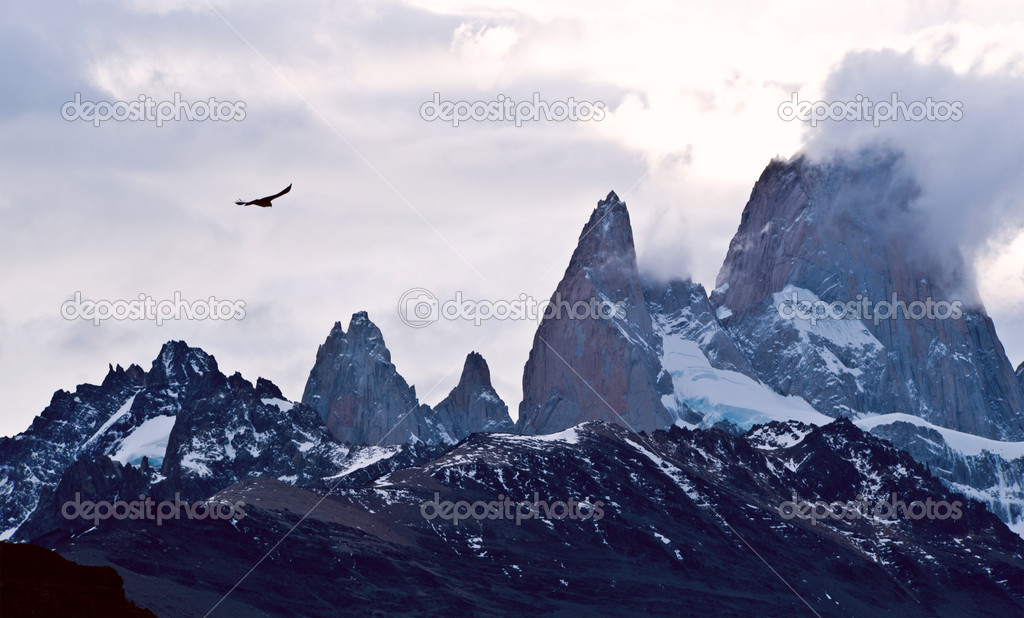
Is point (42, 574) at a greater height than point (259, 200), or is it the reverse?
point (259, 200)

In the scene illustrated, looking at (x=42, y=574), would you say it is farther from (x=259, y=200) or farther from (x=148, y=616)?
(x=259, y=200)

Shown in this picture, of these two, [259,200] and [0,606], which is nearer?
[0,606]

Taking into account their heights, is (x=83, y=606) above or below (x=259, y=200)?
below

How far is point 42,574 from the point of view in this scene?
10200 cm

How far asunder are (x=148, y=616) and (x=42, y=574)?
20.2 feet

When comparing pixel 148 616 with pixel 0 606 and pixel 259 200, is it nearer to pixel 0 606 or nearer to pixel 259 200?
pixel 0 606

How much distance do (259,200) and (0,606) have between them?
82.9ft

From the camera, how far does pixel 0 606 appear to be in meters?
95.4

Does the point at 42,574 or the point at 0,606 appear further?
the point at 42,574

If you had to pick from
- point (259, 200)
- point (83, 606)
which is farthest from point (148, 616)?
point (259, 200)

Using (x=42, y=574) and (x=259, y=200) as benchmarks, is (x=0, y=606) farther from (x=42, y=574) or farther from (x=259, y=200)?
(x=259, y=200)

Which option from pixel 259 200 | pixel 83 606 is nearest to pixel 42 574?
pixel 83 606

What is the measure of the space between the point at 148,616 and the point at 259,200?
22645mm

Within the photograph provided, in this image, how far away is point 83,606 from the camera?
97.5 metres
